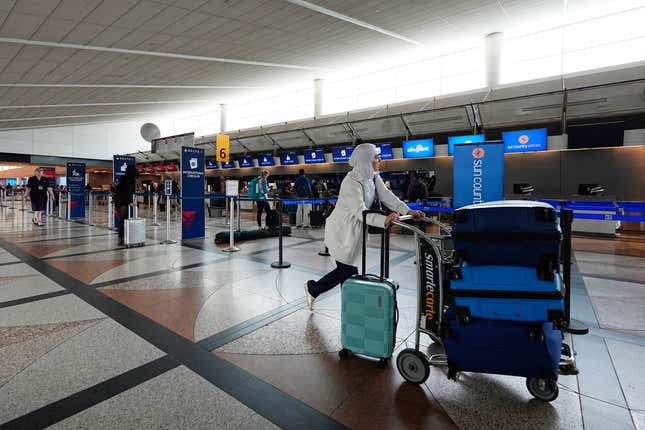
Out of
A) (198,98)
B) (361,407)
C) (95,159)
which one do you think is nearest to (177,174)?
(95,159)

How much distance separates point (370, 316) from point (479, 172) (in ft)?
9.89

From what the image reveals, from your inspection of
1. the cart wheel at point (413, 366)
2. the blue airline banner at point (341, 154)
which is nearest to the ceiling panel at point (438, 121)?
the blue airline banner at point (341, 154)

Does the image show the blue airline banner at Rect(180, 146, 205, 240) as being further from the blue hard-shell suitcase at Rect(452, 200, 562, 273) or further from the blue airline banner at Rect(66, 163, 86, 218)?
the blue airline banner at Rect(66, 163, 86, 218)

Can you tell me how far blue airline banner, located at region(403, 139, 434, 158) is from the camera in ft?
41.4

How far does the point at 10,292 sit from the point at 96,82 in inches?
354

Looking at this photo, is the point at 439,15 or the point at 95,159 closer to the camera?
the point at 439,15

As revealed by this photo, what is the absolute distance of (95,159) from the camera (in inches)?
1064

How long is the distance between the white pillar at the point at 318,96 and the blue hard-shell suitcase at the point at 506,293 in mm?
16996

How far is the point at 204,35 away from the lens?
7.92 m

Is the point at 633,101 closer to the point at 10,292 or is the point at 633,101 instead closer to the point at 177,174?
the point at 10,292

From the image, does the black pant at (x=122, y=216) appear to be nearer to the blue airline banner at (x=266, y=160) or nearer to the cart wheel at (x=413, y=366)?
the cart wheel at (x=413, y=366)

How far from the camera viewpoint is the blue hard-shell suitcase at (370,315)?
→ 2184 millimetres

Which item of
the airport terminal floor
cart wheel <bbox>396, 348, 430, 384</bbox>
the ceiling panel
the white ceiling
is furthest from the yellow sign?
cart wheel <bbox>396, 348, 430, 384</bbox>

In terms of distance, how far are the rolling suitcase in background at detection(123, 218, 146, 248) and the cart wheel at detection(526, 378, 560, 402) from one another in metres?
7.29
